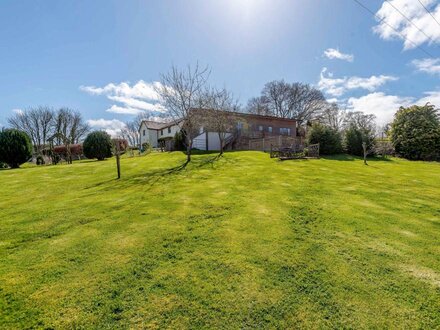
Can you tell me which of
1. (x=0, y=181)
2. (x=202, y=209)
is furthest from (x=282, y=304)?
(x=0, y=181)

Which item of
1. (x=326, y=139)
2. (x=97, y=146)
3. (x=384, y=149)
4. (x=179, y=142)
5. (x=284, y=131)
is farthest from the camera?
(x=284, y=131)

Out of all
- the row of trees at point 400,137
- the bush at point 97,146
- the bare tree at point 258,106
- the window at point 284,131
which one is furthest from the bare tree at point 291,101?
the bush at point 97,146

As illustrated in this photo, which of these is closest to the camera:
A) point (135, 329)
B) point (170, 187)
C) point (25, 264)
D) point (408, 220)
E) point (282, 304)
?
point (135, 329)

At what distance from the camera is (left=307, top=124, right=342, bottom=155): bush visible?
75.4 ft

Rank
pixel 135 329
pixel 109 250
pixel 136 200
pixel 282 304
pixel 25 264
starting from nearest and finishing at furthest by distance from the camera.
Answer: pixel 135 329 < pixel 282 304 < pixel 25 264 < pixel 109 250 < pixel 136 200

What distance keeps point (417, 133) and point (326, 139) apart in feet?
29.2

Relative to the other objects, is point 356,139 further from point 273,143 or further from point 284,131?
point 284,131

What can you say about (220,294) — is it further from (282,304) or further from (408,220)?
(408,220)

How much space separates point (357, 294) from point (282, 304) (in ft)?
3.34

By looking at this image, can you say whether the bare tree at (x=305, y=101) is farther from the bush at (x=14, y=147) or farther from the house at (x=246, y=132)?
the bush at (x=14, y=147)

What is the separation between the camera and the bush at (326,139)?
75.4 feet

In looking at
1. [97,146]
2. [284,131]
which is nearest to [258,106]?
[284,131]

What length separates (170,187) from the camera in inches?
338

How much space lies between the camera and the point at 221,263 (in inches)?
137
